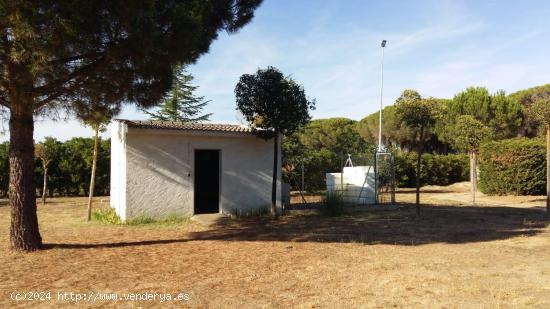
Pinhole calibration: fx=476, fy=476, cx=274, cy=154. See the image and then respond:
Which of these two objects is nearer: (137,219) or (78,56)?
(78,56)

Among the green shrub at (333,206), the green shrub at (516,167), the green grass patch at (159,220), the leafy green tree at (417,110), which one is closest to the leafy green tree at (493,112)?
the green shrub at (516,167)

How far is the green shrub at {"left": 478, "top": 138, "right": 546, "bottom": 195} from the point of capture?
808 inches

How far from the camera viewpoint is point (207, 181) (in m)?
13.7

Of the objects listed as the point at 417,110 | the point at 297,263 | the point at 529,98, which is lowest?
the point at 297,263

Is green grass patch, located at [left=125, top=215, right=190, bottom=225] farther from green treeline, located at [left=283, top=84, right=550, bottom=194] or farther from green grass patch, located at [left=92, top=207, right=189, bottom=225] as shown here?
green treeline, located at [left=283, top=84, right=550, bottom=194]

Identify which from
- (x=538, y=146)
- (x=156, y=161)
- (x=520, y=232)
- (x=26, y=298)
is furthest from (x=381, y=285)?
(x=538, y=146)

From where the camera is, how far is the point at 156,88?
30.8 feet

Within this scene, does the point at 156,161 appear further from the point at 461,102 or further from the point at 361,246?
the point at 461,102

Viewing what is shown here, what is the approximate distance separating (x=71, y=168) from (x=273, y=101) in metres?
13.7

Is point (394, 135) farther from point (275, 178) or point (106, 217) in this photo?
point (106, 217)

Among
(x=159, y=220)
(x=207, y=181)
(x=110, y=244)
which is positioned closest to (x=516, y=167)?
(x=207, y=181)

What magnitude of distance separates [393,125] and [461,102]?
18.0 ft

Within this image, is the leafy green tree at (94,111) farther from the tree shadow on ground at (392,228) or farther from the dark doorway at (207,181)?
the dark doorway at (207,181)

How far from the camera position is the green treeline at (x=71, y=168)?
21.9 metres
